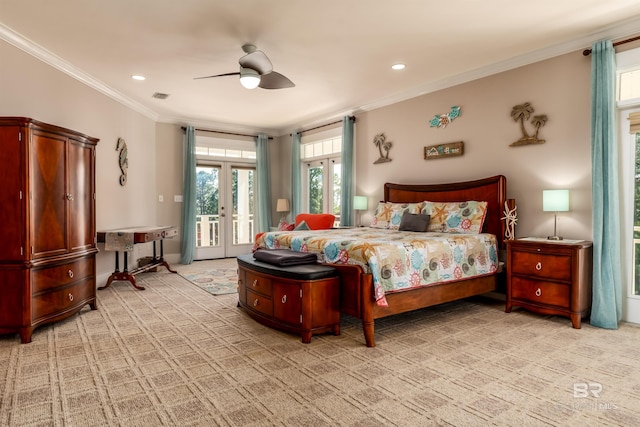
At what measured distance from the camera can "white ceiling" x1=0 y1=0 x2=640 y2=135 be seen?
316 centimetres

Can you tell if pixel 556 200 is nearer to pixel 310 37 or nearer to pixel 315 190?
pixel 310 37

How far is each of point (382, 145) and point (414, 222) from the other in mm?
1858

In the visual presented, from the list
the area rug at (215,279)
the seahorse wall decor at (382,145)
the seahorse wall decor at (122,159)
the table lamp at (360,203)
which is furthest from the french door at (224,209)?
the seahorse wall decor at (382,145)

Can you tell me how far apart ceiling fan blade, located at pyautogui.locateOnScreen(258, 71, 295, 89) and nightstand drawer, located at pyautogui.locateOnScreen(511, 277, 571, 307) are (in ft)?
10.5

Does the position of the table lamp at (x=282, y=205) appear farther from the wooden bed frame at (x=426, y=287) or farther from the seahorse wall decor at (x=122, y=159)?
the seahorse wall decor at (x=122, y=159)

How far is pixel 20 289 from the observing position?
10.2ft

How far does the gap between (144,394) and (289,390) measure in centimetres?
86

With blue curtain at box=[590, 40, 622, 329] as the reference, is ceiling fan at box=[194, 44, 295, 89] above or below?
above

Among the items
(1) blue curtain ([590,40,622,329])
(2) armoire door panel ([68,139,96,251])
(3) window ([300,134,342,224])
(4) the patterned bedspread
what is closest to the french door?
(3) window ([300,134,342,224])

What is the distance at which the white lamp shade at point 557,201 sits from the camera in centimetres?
366

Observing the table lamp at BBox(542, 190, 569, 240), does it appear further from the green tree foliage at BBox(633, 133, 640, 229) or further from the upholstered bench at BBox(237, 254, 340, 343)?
the upholstered bench at BBox(237, 254, 340, 343)

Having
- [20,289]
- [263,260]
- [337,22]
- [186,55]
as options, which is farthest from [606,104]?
[20,289]

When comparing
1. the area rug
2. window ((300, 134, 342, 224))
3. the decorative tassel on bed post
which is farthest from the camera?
window ((300, 134, 342, 224))

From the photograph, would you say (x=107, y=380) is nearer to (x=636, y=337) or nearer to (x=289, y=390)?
(x=289, y=390)
